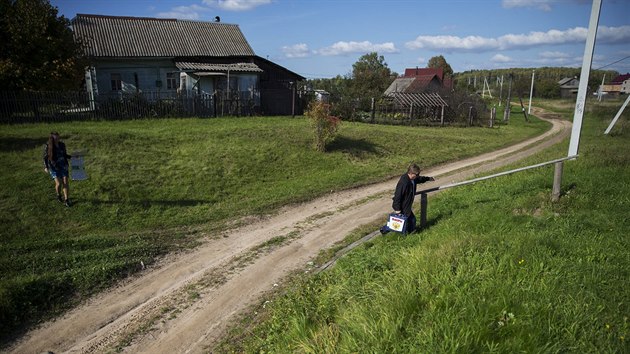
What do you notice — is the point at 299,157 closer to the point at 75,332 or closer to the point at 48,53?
the point at 75,332

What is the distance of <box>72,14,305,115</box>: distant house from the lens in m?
28.6

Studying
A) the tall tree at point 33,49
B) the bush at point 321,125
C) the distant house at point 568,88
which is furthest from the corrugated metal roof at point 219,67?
the distant house at point 568,88

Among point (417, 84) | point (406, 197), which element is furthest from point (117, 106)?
point (417, 84)

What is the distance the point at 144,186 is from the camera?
1202cm

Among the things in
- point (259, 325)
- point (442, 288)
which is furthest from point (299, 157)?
point (442, 288)

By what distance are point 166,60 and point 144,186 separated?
69.4 feet

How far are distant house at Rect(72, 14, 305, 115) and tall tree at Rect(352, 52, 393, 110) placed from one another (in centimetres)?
1863

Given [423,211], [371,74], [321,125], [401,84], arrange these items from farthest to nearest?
[371,74], [401,84], [321,125], [423,211]

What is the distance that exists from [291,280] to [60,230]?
611 cm

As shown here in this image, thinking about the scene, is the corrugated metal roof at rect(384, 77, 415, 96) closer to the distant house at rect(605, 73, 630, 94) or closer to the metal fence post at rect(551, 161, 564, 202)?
the distant house at rect(605, 73, 630, 94)

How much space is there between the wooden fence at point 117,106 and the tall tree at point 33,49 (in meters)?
2.02

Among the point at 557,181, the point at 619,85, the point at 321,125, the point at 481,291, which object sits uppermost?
the point at 619,85

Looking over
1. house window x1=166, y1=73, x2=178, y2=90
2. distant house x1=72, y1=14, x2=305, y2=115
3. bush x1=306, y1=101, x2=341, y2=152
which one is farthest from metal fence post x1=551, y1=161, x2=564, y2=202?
house window x1=166, y1=73, x2=178, y2=90

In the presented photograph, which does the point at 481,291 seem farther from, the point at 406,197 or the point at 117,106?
the point at 117,106
